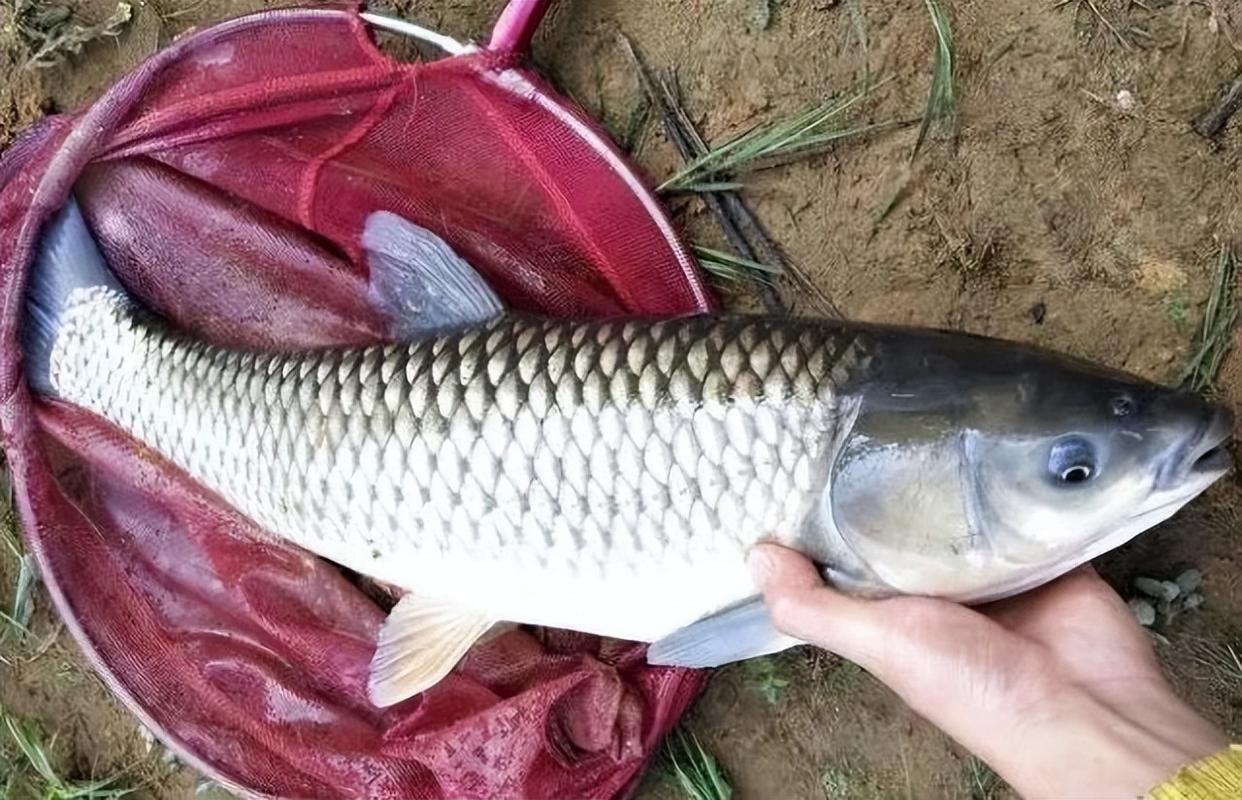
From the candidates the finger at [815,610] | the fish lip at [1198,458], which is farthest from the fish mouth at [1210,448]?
the finger at [815,610]

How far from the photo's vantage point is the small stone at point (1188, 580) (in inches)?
79.7

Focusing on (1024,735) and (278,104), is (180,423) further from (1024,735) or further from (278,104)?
(1024,735)

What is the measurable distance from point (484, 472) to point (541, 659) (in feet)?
1.46

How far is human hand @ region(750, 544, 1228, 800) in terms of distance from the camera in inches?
56.8

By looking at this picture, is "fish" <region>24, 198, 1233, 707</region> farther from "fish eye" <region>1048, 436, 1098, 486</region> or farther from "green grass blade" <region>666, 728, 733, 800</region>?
"green grass blade" <region>666, 728, 733, 800</region>

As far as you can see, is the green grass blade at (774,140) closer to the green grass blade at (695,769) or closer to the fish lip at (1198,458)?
the fish lip at (1198,458)

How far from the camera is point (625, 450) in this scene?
A: 1.71 meters

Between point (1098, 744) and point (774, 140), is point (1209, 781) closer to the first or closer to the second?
point (1098, 744)

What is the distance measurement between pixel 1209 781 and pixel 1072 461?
1.26 ft

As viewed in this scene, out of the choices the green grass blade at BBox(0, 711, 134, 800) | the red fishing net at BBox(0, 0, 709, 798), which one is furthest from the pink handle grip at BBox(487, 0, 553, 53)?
the green grass blade at BBox(0, 711, 134, 800)

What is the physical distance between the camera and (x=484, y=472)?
1.77m

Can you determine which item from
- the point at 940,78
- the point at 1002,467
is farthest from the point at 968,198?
the point at 1002,467

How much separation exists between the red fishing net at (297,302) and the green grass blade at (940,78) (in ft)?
1.54

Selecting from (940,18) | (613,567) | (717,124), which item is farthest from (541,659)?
(940,18)
